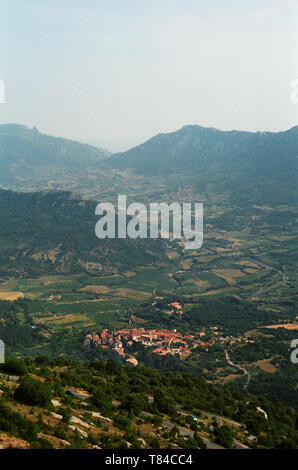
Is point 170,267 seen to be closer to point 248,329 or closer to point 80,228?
point 80,228

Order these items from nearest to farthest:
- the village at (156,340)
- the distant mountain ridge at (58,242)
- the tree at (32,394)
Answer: the tree at (32,394)
the village at (156,340)
the distant mountain ridge at (58,242)

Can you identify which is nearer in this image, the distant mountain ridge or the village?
the village

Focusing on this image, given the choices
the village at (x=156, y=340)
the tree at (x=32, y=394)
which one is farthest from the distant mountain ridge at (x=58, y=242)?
the tree at (x=32, y=394)

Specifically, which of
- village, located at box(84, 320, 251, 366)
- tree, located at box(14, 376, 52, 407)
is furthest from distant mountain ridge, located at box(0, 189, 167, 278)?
tree, located at box(14, 376, 52, 407)

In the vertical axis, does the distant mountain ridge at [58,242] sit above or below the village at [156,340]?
above

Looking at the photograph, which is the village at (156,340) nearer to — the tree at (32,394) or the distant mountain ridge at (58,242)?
the tree at (32,394)

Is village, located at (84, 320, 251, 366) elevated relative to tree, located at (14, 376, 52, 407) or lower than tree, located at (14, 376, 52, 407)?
lower

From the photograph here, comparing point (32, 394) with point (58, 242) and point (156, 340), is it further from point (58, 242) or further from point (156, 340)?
point (58, 242)

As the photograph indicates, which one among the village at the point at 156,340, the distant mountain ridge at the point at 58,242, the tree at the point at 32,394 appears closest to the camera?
the tree at the point at 32,394

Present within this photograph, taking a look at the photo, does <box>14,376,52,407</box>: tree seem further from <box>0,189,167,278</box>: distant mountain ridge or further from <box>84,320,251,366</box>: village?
<box>0,189,167,278</box>: distant mountain ridge

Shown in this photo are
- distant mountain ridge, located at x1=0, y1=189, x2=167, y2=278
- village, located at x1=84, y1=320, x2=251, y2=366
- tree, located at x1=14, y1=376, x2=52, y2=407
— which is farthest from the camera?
distant mountain ridge, located at x1=0, y1=189, x2=167, y2=278

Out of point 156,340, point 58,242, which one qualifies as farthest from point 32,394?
point 58,242

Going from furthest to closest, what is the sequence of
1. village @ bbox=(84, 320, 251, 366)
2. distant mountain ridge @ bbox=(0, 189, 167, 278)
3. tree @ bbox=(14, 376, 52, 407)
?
distant mountain ridge @ bbox=(0, 189, 167, 278), village @ bbox=(84, 320, 251, 366), tree @ bbox=(14, 376, 52, 407)
